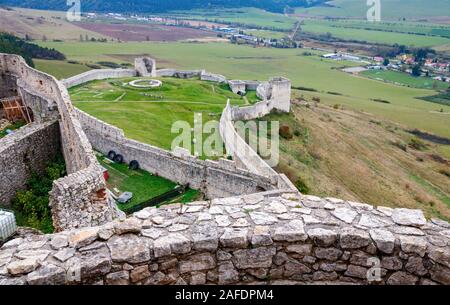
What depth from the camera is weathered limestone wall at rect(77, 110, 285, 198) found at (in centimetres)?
2134

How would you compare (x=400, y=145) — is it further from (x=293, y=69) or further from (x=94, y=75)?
(x=293, y=69)

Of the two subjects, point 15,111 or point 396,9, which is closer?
point 15,111

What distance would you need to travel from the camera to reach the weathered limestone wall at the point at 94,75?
39469 millimetres

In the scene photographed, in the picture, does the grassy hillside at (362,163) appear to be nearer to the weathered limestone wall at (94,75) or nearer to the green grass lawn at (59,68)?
the weathered limestone wall at (94,75)

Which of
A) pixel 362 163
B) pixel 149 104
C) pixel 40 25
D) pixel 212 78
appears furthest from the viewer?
pixel 40 25

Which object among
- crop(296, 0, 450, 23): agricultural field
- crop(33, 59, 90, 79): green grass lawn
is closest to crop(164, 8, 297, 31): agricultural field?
crop(296, 0, 450, 23): agricultural field

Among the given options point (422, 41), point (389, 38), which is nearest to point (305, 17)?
point (389, 38)

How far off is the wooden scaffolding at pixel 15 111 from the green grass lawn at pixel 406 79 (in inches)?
3656

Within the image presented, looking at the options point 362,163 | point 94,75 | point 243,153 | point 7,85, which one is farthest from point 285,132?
point 7,85

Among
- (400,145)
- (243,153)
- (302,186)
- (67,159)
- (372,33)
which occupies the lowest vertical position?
(400,145)

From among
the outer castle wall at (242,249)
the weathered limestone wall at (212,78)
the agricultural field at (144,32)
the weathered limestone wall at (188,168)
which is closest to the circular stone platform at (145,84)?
the weathered limestone wall at (212,78)

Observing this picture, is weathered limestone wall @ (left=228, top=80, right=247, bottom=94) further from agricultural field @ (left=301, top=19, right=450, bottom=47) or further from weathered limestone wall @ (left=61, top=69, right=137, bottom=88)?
agricultural field @ (left=301, top=19, right=450, bottom=47)

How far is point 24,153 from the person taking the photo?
1677cm

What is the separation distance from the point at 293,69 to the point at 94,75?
72.6m
